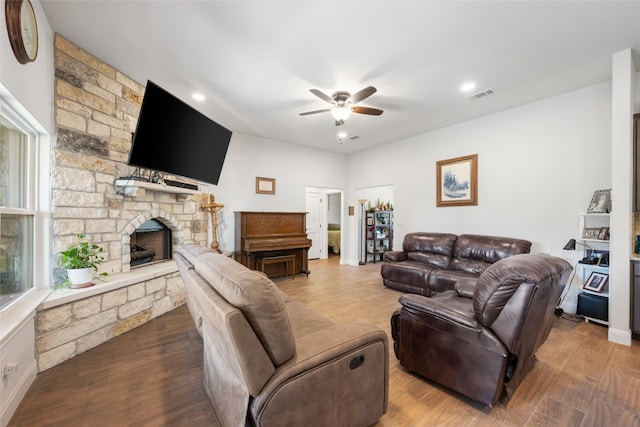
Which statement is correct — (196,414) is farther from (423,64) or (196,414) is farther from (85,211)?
(423,64)

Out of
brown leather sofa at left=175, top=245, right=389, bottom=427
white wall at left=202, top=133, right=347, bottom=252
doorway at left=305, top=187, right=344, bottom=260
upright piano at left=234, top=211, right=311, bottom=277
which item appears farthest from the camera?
doorway at left=305, top=187, right=344, bottom=260

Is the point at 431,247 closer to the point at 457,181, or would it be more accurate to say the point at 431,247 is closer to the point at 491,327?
the point at 457,181

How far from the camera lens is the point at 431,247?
4.57m

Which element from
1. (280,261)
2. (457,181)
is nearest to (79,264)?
(280,261)

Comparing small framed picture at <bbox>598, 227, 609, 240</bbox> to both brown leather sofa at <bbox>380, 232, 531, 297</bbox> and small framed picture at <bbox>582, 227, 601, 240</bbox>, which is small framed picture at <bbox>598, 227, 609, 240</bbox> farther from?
brown leather sofa at <bbox>380, 232, 531, 297</bbox>

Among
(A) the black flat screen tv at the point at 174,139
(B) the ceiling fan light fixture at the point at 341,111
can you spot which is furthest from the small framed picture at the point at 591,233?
(A) the black flat screen tv at the point at 174,139

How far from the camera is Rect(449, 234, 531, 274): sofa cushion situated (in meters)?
3.72

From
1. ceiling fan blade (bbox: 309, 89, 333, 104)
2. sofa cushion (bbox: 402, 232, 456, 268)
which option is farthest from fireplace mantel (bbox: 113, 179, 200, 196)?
sofa cushion (bbox: 402, 232, 456, 268)

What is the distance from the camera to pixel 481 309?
1600 mm

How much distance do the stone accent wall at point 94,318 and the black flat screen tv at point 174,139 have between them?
4.37 ft

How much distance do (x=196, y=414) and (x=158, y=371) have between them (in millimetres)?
677

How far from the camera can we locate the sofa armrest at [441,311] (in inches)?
65.2

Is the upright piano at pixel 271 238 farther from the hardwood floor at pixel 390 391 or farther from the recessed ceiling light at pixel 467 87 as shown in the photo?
the recessed ceiling light at pixel 467 87

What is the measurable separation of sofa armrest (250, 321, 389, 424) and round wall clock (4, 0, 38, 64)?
248 centimetres
